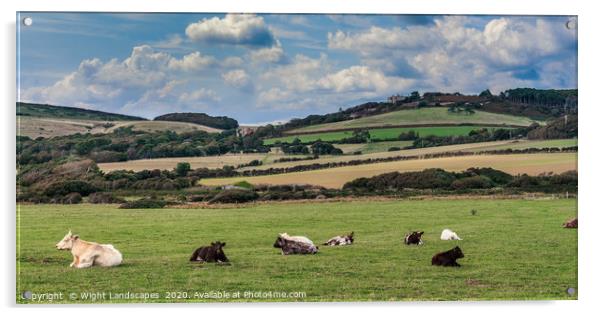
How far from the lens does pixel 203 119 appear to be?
49.0 ft

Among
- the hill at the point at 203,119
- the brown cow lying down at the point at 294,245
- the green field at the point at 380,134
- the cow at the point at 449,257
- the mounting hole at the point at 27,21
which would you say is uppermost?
the mounting hole at the point at 27,21

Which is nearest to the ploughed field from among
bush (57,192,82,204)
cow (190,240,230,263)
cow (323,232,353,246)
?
bush (57,192,82,204)

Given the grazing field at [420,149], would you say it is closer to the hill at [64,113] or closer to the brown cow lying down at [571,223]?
the brown cow lying down at [571,223]

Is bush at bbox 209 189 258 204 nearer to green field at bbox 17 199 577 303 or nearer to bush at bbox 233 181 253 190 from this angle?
bush at bbox 233 181 253 190

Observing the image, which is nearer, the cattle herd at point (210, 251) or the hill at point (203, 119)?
the cattle herd at point (210, 251)

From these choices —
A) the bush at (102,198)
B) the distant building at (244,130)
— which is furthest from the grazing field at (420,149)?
the bush at (102,198)

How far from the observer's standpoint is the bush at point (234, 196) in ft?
50.3

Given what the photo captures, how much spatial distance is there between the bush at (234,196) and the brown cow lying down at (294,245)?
122 cm

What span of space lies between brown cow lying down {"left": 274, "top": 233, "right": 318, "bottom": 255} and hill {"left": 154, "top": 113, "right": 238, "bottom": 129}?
7.97 ft

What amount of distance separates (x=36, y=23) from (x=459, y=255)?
8.65 metres

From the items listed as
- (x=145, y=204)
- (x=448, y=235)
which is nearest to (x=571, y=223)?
(x=448, y=235)

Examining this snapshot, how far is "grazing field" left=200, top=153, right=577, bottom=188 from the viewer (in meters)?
15.3

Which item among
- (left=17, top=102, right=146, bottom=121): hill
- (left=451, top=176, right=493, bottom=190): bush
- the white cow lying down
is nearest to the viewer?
the white cow lying down
